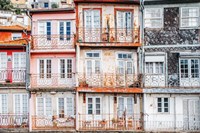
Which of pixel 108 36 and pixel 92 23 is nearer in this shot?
pixel 108 36

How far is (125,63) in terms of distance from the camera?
37.9 meters

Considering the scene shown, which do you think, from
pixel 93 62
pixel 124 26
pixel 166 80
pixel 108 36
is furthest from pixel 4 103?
pixel 166 80

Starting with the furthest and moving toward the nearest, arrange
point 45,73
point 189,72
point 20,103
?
1. point 20,103
2. point 45,73
3. point 189,72

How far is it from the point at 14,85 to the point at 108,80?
751 cm

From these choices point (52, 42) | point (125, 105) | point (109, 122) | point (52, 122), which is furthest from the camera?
point (52, 42)

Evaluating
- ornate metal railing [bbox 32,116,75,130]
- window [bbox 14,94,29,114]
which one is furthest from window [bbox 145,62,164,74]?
window [bbox 14,94,29,114]

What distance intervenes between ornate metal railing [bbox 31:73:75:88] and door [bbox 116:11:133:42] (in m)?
4.86

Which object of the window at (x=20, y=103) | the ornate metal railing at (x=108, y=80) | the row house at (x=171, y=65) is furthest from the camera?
the window at (x=20, y=103)

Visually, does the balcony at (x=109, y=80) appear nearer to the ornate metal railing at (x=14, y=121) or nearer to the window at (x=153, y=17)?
the window at (x=153, y=17)

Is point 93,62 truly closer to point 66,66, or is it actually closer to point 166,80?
point 66,66

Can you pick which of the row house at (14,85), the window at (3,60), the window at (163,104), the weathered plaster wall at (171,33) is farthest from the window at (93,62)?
the window at (3,60)

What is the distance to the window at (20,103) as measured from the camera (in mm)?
38438

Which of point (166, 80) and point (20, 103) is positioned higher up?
point (166, 80)

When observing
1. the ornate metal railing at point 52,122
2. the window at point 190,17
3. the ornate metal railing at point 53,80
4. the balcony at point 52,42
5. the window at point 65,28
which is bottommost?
the ornate metal railing at point 52,122
